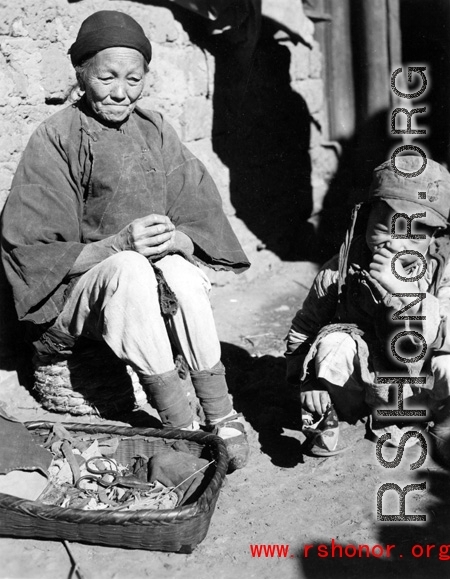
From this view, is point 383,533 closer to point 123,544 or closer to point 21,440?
point 123,544

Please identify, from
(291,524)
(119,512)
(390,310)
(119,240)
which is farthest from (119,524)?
(390,310)

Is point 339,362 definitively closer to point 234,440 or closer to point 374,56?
point 234,440

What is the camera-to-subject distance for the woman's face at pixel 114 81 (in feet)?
10.9

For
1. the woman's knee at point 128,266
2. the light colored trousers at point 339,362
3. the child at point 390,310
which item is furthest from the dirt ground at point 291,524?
the woman's knee at point 128,266

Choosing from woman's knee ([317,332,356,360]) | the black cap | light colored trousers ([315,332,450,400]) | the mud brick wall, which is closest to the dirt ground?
light colored trousers ([315,332,450,400])

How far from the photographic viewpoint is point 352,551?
2750 mm

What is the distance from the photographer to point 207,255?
12.0 feet

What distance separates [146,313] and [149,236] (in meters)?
0.36

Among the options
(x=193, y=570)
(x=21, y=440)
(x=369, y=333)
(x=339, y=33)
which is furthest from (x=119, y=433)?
(x=339, y=33)

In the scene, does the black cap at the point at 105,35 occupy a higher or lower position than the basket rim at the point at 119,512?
higher

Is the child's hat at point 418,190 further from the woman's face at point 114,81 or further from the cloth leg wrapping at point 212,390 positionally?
the woman's face at point 114,81

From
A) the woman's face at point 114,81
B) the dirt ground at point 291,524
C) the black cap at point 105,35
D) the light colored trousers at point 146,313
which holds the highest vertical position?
the black cap at point 105,35

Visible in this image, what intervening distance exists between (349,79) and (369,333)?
321cm

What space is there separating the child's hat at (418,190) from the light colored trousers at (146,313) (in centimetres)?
89
